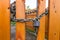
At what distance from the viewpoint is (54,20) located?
1.85 metres

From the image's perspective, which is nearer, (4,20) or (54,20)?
(4,20)

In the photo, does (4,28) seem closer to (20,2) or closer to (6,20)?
(6,20)

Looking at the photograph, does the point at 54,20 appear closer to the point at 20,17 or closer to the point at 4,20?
the point at 20,17

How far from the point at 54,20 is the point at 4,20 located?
0.58 metres

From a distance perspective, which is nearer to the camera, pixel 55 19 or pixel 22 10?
pixel 22 10

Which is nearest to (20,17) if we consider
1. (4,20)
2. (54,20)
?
(4,20)

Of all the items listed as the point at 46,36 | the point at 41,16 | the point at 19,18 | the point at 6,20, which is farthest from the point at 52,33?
the point at 6,20

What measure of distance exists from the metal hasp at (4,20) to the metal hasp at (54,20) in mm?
489

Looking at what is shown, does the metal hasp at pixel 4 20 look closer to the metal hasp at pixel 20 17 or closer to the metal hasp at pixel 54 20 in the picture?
the metal hasp at pixel 20 17

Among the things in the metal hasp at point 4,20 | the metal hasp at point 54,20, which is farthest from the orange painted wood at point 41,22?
the metal hasp at point 4,20

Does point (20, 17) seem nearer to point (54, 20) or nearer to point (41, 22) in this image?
point (41, 22)

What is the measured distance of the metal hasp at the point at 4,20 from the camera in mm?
1608

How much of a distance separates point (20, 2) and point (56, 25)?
513 millimetres

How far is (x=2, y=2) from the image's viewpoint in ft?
5.25
